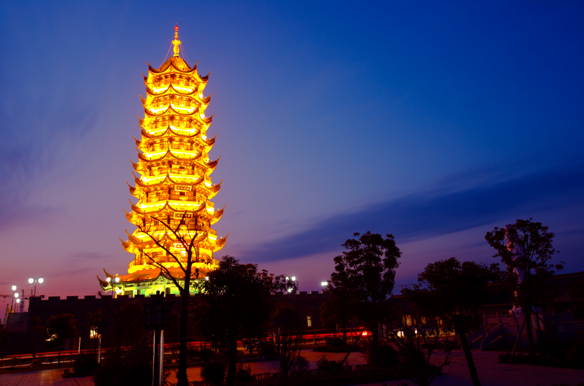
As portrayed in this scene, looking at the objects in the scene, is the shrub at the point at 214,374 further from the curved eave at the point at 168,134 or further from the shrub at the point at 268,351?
the curved eave at the point at 168,134

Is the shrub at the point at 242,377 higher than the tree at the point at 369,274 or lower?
lower

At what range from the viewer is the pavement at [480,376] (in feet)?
62.1

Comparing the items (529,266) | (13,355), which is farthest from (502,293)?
(13,355)

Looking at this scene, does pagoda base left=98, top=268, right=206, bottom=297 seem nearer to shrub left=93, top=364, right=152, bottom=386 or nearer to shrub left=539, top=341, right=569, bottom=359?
shrub left=93, top=364, right=152, bottom=386

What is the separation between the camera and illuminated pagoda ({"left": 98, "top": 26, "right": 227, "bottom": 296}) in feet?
190

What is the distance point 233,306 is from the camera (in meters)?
19.3

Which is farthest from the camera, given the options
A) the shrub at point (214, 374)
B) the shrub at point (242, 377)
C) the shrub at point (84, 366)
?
the shrub at point (84, 366)

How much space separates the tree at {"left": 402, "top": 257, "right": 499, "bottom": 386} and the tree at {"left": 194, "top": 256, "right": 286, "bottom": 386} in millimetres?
7652

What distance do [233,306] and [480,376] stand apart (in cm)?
1316

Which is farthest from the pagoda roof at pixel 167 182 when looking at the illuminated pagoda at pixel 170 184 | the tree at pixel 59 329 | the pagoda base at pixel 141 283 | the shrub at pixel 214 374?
the shrub at pixel 214 374

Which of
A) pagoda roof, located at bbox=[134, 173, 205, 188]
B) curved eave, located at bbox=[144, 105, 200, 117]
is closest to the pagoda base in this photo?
pagoda roof, located at bbox=[134, 173, 205, 188]

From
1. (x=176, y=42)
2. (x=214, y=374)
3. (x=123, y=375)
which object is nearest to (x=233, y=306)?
(x=214, y=374)

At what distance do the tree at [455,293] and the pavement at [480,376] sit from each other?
3427 mm

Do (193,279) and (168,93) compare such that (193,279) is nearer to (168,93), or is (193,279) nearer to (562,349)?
(168,93)
